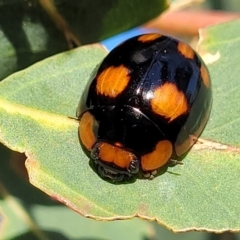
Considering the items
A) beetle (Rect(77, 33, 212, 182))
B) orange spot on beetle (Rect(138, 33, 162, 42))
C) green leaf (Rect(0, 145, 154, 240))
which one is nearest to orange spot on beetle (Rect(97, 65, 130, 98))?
beetle (Rect(77, 33, 212, 182))

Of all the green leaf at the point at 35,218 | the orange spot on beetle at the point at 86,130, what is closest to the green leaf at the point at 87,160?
the orange spot on beetle at the point at 86,130

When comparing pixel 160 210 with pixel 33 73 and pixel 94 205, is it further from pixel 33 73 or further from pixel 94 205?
pixel 33 73

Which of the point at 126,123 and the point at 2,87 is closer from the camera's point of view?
the point at 2,87

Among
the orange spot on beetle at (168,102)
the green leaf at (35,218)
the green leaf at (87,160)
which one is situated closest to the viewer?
the green leaf at (87,160)

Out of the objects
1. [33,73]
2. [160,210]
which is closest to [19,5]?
[33,73]

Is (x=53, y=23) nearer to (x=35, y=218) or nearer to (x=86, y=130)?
(x=86, y=130)

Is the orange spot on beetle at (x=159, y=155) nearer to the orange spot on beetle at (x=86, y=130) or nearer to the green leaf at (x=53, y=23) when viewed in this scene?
the orange spot on beetle at (x=86, y=130)
